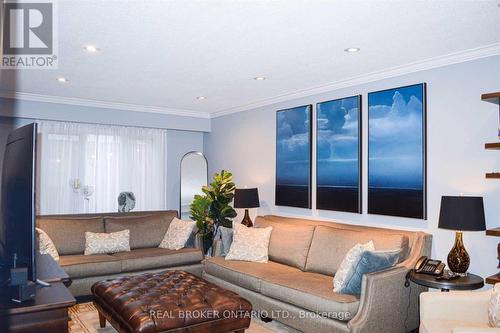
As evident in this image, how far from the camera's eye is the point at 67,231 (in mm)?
4730

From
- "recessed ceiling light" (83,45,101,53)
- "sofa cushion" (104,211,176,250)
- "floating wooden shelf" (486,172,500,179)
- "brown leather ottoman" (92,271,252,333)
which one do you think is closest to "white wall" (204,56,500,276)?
"floating wooden shelf" (486,172,500,179)

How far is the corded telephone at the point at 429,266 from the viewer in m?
3.12

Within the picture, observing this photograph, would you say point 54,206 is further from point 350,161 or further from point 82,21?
point 350,161

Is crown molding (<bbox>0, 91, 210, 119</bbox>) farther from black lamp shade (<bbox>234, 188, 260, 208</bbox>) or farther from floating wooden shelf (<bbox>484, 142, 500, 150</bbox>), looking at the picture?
floating wooden shelf (<bbox>484, 142, 500, 150</bbox>)

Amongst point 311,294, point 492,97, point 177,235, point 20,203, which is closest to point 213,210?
point 177,235

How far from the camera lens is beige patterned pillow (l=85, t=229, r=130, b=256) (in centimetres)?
472

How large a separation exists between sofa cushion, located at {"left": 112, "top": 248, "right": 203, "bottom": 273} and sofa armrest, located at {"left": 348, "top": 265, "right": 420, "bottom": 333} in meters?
2.65

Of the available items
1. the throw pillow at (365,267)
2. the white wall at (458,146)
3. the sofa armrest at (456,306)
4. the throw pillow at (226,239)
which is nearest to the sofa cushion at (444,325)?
the sofa armrest at (456,306)

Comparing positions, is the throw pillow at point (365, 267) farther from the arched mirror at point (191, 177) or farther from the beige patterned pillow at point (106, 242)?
the arched mirror at point (191, 177)

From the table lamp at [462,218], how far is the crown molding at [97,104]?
4.49 m

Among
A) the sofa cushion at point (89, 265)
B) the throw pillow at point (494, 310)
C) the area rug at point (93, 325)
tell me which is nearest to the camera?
the throw pillow at point (494, 310)

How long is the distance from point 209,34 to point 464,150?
2449 mm

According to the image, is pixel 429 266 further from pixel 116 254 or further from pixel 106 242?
pixel 106 242

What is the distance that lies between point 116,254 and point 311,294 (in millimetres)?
2678
